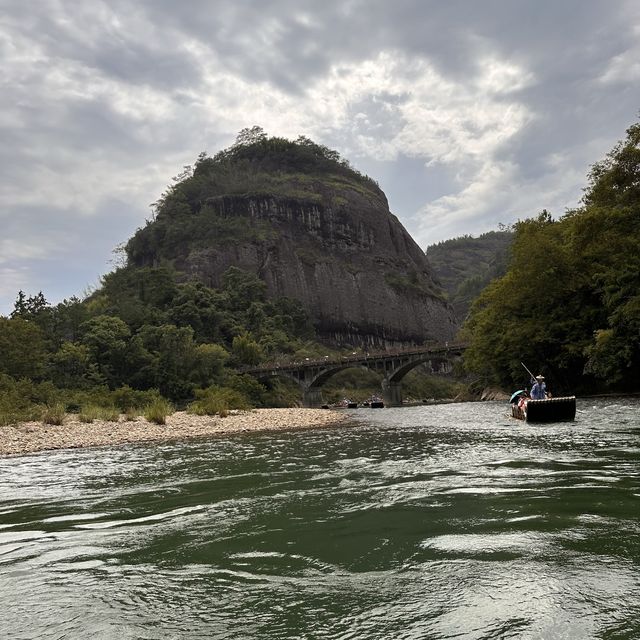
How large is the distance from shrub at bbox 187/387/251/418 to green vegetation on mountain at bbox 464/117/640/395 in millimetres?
22366

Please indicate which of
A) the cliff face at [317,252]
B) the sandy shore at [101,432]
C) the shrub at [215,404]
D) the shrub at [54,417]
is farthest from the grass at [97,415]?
the cliff face at [317,252]

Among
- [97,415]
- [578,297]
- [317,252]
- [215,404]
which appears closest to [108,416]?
[97,415]

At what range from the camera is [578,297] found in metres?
41.9

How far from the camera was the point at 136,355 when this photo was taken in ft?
205

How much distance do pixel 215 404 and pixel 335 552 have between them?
33070 millimetres

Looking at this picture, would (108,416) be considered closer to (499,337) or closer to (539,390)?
(539,390)

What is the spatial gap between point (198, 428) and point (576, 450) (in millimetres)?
18095

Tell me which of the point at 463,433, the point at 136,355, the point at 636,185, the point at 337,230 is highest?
the point at 337,230

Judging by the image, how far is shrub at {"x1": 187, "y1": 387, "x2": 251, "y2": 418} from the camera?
35463 millimetres

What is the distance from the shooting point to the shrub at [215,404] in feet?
116

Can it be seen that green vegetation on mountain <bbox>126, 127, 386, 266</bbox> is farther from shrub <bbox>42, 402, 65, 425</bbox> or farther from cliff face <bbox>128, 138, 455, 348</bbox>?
shrub <bbox>42, 402, 65, 425</bbox>

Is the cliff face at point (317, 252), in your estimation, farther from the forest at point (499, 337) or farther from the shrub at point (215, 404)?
the shrub at point (215, 404)

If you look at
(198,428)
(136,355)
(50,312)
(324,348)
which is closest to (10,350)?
(136,355)

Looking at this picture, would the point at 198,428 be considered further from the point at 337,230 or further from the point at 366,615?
the point at 337,230
